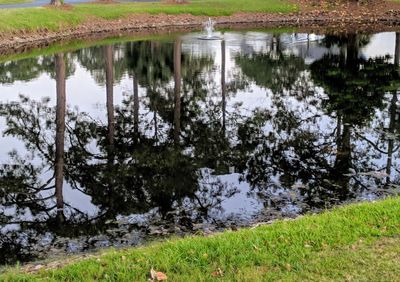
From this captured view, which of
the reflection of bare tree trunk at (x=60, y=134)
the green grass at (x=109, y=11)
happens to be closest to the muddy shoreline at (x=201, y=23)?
the green grass at (x=109, y=11)

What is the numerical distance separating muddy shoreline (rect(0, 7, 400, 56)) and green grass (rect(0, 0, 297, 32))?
0.52 m

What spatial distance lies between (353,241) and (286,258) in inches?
48.1

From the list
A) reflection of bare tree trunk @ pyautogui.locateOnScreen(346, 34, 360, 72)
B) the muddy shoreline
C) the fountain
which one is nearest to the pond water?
reflection of bare tree trunk @ pyautogui.locateOnScreen(346, 34, 360, 72)

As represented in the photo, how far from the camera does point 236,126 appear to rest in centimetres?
1878

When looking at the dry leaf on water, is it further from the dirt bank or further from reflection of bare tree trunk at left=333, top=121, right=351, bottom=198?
the dirt bank

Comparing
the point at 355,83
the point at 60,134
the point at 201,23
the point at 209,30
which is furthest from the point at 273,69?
the point at 201,23

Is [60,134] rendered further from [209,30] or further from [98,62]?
[209,30]

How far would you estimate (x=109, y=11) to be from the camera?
141 feet

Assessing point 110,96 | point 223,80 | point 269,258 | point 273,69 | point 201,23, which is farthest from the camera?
point 201,23

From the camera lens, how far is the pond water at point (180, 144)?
11.7m

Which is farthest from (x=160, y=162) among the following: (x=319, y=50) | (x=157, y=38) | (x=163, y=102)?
(x=157, y=38)

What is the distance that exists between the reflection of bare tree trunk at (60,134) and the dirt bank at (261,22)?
9.10 m

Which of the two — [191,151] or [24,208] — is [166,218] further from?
[191,151]

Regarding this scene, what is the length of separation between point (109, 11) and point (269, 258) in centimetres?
3799
